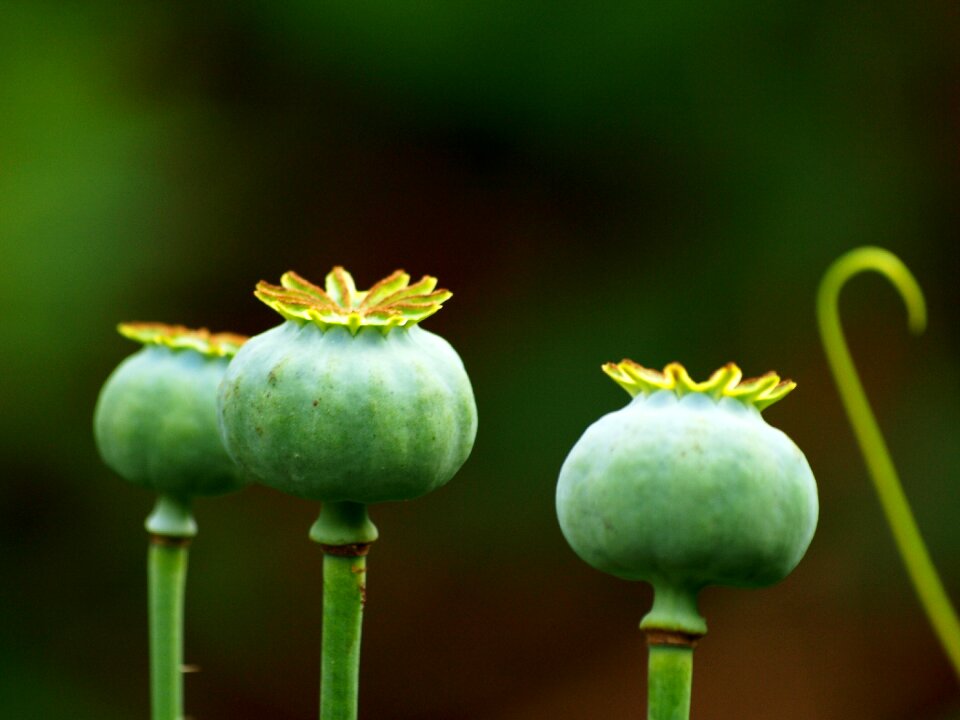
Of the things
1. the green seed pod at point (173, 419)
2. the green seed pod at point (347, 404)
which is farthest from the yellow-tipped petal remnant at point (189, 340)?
the green seed pod at point (347, 404)

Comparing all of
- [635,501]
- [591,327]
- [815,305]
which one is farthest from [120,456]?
[815,305]

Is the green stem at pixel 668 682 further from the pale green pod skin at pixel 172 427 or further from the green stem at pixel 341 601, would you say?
the pale green pod skin at pixel 172 427

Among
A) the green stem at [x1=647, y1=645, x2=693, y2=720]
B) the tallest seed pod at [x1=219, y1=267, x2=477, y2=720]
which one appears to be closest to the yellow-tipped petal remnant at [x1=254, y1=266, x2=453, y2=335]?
the tallest seed pod at [x1=219, y1=267, x2=477, y2=720]

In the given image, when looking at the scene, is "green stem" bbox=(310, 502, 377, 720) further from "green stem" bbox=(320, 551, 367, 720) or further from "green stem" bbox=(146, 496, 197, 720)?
"green stem" bbox=(146, 496, 197, 720)

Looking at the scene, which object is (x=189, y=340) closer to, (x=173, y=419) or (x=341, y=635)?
(x=173, y=419)

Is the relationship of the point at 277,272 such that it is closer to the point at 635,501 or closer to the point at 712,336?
the point at 712,336

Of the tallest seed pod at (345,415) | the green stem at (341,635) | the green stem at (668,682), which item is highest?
the tallest seed pod at (345,415)
